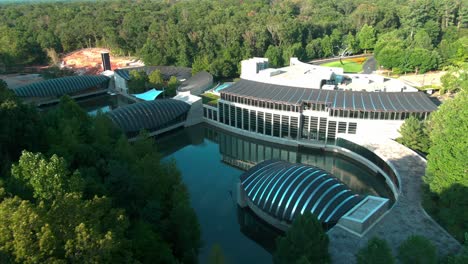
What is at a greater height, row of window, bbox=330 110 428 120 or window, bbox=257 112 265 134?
row of window, bbox=330 110 428 120

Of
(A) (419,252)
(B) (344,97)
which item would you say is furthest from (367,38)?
(A) (419,252)

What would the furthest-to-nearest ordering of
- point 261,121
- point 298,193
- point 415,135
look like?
point 261,121 → point 415,135 → point 298,193

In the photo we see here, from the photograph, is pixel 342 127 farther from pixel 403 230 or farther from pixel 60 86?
pixel 60 86

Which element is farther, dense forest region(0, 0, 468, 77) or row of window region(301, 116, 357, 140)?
dense forest region(0, 0, 468, 77)

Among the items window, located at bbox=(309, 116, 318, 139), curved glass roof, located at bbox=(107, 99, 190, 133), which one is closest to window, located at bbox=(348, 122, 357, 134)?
window, located at bbox=(309, 116, 318, 139)

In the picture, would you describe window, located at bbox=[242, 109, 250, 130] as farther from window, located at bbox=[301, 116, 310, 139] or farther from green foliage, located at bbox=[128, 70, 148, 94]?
green foliage, located at bbox=[128, 70, 148, 94]

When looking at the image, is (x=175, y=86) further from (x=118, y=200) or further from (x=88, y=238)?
(x=88, y=238)
